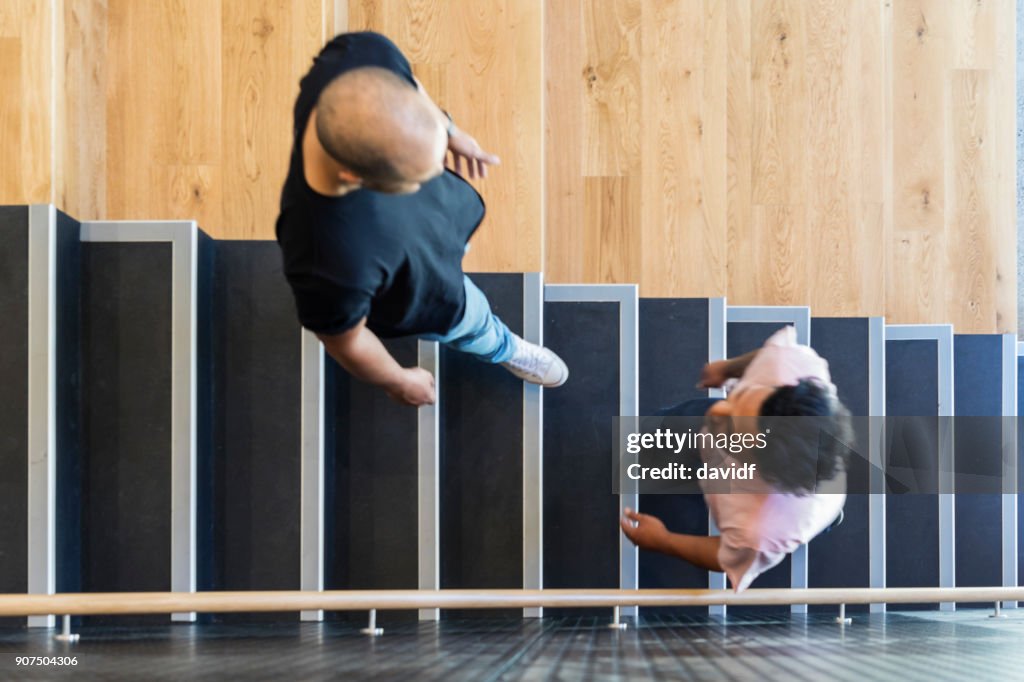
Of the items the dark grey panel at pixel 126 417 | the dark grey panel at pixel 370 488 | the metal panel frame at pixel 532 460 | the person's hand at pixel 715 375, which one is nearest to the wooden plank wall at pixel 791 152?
the metal panel frame at pixel 532 460

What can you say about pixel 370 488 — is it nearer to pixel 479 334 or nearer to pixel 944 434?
pixel 479 334

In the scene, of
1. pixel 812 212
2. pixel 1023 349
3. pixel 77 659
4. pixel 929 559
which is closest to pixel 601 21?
pixel 812 212

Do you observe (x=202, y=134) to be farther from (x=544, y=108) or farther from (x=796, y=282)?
(x=796, y=282)

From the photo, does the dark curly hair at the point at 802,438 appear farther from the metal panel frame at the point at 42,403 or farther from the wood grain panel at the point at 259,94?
the metal panel frame at the point at 42,403

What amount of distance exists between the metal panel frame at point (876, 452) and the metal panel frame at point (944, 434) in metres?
0.13

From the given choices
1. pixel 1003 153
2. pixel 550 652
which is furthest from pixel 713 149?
pixel 550 652

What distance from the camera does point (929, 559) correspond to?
2414mm

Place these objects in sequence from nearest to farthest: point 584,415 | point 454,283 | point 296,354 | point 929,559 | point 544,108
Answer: point 454,283, point 296,354, point 584,415, point 929,559, point 544,108

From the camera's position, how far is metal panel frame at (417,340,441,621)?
6.98 feet

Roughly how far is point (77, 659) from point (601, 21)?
2.39 m

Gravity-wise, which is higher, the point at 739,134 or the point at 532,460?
the point at 739,134

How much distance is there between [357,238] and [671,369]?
4.33 ft

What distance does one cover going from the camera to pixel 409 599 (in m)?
1.45

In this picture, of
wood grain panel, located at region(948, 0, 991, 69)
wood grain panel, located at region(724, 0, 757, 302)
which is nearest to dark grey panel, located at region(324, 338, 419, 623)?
wood grain panel, located at region(724, 0, 757, 302)
